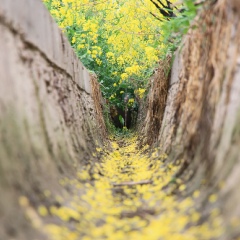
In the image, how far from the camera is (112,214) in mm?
3404

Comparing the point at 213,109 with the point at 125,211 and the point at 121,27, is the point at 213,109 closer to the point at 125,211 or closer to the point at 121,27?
the point at 125,211

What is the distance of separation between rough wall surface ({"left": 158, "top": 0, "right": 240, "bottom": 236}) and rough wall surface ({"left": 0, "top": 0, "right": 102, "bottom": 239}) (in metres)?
1.32

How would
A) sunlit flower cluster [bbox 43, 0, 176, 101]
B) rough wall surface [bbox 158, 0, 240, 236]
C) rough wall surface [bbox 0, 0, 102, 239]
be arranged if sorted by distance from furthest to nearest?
1. sunlit flower cluster [bbox 43, 0, 176, 101]
2. rough wall surface [bbox 158, 0, 240, 236]
3. rough wall surface [bbox 0, 0, 102, 239]

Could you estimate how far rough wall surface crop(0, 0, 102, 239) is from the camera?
8.81 feet

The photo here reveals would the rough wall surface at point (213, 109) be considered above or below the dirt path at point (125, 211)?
above

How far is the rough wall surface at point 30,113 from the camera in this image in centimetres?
269

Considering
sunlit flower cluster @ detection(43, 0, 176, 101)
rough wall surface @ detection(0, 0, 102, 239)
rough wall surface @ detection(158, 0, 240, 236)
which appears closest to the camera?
rough wall surface @ detection(0, 0, 102, 239)

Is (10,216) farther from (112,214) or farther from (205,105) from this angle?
(205,105)

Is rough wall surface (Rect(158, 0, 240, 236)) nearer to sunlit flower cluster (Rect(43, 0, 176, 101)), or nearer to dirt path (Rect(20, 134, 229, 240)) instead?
dirt path (Rect(20, 134, 229, 240))

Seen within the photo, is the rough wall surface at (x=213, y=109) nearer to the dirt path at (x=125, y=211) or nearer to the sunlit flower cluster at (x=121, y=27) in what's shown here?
the dirt path at (x=125, y=211)

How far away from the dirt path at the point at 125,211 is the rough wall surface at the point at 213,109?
191 millimetres

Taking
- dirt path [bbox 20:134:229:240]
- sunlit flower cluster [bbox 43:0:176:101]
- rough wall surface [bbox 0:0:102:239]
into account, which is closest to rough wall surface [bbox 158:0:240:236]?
dirt path [bbox 20:134:229:240]

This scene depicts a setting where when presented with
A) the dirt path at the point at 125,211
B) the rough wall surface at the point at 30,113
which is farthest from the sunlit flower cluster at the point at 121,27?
the dirt path at the point at 125,211

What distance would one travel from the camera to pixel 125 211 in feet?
11.6
